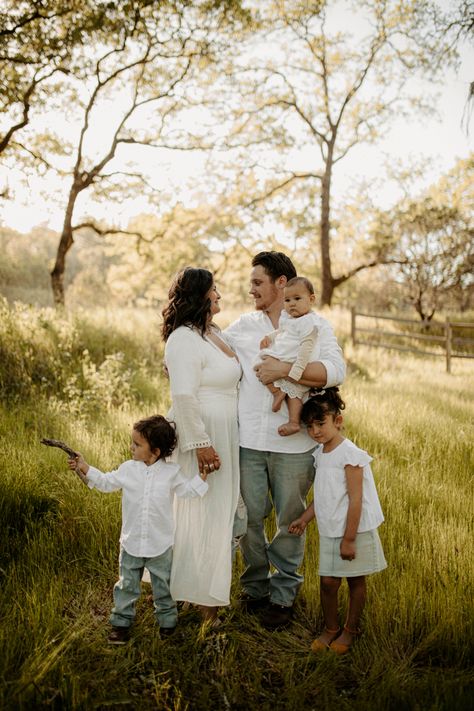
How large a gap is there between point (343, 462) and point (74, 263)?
5396 centimetres

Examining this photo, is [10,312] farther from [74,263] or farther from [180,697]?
[74,263]

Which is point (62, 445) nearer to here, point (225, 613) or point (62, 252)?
point (225, 613)

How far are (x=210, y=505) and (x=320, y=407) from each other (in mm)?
881

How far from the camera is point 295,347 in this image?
332cm

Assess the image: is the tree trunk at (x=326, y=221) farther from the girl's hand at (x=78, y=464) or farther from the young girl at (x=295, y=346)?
the girl's hand at (x=78, y=464)

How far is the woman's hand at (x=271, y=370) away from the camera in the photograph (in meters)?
3.25

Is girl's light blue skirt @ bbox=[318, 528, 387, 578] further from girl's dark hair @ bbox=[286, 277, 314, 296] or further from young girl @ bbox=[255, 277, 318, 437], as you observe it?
girl's dark hair @ bbox=[286, 277, 314, 296]

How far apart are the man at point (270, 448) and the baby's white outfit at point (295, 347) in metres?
0.05

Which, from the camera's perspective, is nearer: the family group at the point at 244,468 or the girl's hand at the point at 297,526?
the family group at the point at 244,468

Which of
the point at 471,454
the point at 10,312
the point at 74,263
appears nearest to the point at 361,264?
the point at 10,312

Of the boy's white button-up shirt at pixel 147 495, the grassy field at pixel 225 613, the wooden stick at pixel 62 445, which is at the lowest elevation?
the grassy field at pixel 225 613

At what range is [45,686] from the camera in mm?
2600

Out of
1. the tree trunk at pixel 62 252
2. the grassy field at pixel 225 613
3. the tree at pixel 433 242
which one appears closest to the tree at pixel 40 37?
the tree trunk at pixel 62 252

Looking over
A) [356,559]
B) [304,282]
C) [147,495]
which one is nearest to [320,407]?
[304,282]
